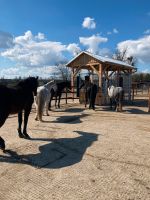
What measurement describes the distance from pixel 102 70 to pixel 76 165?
471 inches

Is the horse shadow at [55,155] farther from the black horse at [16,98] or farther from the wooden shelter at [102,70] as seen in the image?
the wooden shelter at [102,70]

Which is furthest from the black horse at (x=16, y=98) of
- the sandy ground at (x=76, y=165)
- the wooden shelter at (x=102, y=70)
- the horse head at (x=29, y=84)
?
the wooden shelter at (x=102, y=70)

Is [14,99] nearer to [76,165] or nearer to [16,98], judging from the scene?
[16,98]

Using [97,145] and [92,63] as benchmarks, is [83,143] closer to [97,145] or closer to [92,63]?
[97,145]

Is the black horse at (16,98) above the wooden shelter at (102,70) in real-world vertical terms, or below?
below

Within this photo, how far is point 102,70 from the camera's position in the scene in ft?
54.4

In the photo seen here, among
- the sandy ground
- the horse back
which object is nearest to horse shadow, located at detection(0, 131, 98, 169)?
the sandy ground

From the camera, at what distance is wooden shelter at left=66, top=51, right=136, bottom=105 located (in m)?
16.5

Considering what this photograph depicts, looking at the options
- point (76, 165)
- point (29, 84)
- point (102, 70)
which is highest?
point (102, 70)

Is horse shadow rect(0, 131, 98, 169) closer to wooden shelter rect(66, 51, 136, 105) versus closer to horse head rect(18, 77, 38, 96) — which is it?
horse head rect(18, 77, 38, 96)

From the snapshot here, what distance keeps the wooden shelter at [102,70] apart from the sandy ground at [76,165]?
27.2 ft

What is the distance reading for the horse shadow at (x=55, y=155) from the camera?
5285mm

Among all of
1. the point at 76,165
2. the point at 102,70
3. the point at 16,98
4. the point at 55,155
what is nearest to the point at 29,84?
the point at 16,98

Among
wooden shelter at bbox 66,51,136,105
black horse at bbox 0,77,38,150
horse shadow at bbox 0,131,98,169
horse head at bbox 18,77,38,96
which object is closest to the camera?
horse shadow at bbox 0,131,98,169
